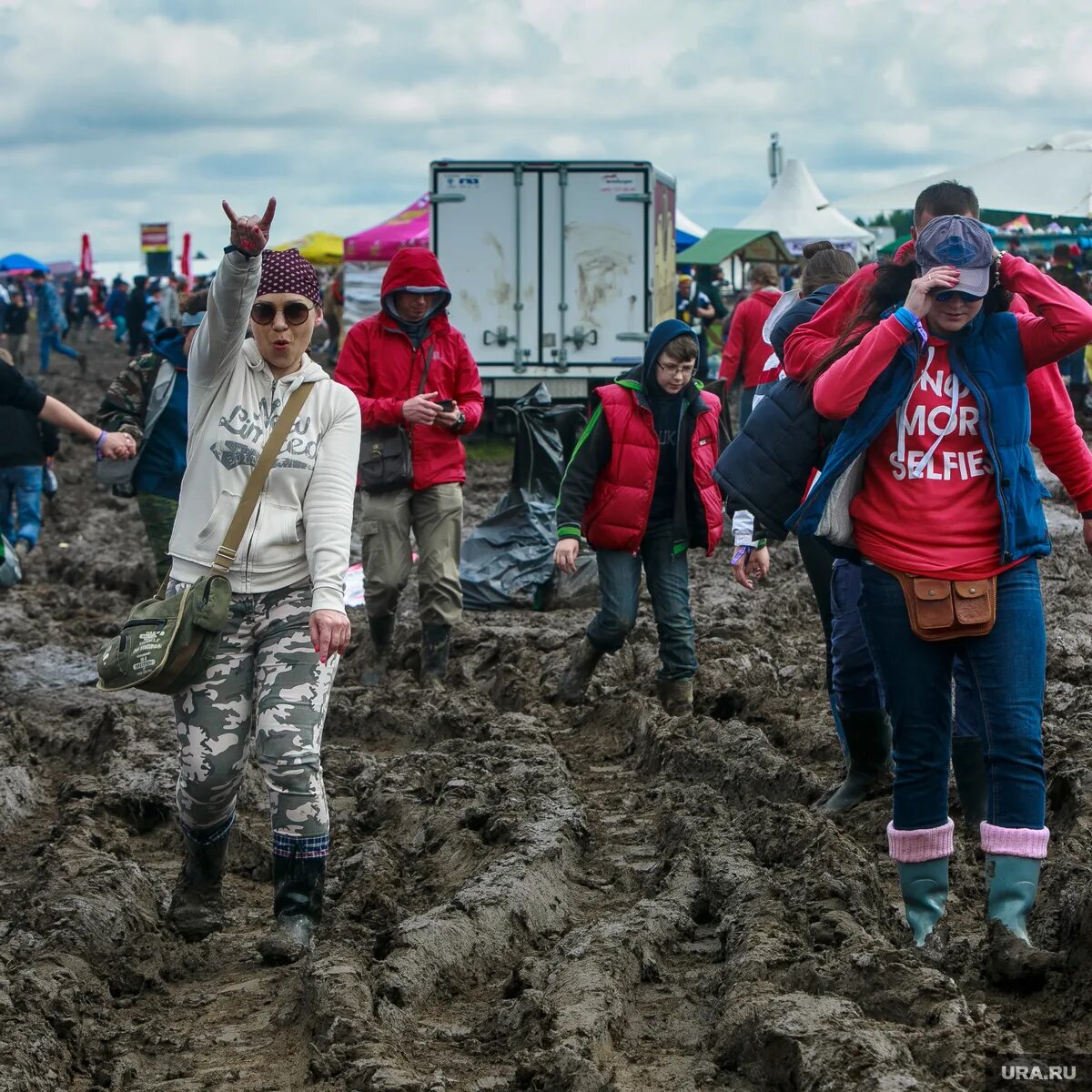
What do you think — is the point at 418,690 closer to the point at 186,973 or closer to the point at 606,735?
the point at 606,735

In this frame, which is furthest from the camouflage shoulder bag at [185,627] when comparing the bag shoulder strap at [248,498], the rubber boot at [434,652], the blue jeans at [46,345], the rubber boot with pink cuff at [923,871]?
the blue jeans at [46,345]

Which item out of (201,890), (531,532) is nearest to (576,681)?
(531,532)

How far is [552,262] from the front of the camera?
756 inches

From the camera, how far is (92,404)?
28078mm

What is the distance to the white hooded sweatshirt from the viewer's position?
191 inches

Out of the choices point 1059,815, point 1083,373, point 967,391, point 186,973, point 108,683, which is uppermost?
point 1083,373

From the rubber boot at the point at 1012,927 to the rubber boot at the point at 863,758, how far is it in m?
1.79

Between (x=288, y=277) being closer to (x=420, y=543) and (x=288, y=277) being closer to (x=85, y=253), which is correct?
(x=420, y=543)

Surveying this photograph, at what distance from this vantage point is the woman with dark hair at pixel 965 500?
4.29 meters

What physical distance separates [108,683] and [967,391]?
2585 mm

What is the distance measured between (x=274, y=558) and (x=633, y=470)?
2981 millimetres

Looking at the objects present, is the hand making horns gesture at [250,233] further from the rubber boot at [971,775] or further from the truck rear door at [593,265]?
the truck rear door at [593,265]

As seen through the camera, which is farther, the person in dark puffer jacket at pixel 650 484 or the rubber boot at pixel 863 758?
the person in dark puffer jacket at pixel 650 484

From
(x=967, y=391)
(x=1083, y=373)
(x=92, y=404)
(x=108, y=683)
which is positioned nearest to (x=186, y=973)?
(x=108, y=683)
